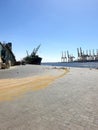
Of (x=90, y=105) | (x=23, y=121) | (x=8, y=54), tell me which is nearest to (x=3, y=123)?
(x=23, y=121)

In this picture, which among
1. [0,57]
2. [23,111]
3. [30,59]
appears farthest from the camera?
[30,59]

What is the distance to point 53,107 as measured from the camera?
988 centimetres

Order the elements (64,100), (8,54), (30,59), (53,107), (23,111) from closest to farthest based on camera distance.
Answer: (23,111) < (53,107) < (64,100) < (8,54) < (30,59)

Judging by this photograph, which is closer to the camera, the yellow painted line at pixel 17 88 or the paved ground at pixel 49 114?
the paved ground at pixel 49 114

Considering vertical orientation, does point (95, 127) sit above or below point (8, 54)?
below

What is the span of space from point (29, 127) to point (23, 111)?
6.38 feet

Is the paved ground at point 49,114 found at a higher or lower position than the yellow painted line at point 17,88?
lower

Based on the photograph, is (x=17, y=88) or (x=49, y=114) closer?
(x=49, y=114)

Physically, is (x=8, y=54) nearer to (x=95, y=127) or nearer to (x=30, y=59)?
(x=30, y=59)

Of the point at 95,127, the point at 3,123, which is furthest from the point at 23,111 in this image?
the point at 95,127

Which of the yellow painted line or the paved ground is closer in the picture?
the paved ground

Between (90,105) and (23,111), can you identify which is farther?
(90,105)

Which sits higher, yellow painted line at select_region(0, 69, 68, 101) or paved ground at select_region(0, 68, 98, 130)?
yellow painted line at select_region(0, 69, 68, 101)

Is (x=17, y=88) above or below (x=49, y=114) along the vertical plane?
above
